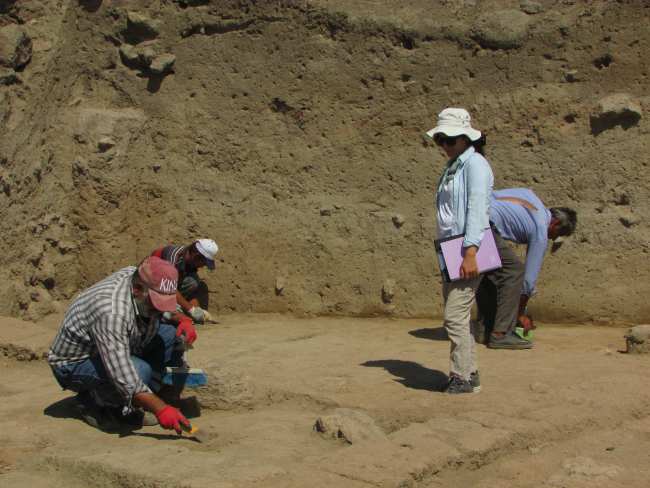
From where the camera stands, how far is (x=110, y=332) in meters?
2.54

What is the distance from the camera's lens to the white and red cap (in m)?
4.85

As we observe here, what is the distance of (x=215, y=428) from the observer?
278cm

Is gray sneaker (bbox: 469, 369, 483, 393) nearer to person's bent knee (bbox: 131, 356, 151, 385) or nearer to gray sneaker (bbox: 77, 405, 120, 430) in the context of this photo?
person's bent knee (bbox: 131, 356, 151, 385)

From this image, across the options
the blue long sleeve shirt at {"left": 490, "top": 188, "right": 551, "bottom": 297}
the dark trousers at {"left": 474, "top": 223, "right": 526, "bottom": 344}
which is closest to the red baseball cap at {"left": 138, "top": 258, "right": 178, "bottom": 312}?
the dark trousers at {"left": 474, "top": 223, "right": 526, "bottom": 344}

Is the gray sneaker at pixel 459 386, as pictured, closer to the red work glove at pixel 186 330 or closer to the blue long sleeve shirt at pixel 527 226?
the red work glove at pixel 186 330

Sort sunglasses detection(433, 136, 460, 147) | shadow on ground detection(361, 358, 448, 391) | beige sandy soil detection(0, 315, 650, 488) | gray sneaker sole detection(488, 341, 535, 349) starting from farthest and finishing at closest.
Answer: gray sneaker sole detection(488, 341, 535, 349) < shadow on ground detection(361, 358, 448, 391) < sunglasses detection(433, 136, 460, 147) < beige sandy soil detection(0, 315, 650, 488)

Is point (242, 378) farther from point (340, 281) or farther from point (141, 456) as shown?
point (340, 281)

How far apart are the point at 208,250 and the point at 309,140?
138cm

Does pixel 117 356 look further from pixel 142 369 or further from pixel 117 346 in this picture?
pixel 142 369

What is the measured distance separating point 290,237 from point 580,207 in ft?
7.96

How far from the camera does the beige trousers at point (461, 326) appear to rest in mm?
2963

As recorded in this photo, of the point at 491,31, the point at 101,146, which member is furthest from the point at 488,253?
the point at 101,146

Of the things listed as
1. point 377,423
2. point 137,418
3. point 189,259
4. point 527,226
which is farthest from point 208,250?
point 377,423

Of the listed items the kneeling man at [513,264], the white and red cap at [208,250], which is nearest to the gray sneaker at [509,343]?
the kneeling man at [513,264]
